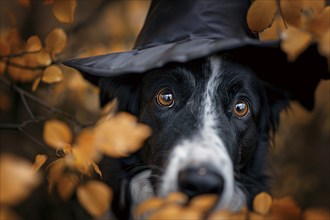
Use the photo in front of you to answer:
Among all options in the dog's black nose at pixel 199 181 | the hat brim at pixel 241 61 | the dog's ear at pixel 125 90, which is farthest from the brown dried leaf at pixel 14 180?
the dog's ear at pixel 125 90

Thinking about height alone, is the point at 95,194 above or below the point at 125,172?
above

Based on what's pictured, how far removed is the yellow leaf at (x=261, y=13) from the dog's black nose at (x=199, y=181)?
755 millimetres

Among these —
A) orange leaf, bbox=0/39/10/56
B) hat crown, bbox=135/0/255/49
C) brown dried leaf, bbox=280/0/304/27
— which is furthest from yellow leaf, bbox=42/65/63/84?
brown dried leaf, bbox=280/0/304/27

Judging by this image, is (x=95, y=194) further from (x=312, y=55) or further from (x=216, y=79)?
(x=312, y=55)

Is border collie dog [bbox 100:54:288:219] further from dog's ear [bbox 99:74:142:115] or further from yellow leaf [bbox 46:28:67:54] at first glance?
yellow leaf [bbox 46:28:67:54]

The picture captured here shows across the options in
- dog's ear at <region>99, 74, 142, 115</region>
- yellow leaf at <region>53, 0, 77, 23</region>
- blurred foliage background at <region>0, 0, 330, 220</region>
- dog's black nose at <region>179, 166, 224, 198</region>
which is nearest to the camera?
dog's black nose at <region>179, 166, 224, 198</region>

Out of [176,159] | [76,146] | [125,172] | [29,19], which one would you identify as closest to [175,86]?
[176,159]

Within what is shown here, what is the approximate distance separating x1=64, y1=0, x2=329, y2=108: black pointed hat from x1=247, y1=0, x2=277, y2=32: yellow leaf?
3.5 inches

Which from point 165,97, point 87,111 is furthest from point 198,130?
point 87,111

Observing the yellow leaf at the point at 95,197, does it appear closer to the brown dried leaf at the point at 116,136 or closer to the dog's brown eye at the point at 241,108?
the brown dried leaf at the point at 116,136

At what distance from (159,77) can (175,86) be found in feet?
0.46

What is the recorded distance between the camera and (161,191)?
2531 mm

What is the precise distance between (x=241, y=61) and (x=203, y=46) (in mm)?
821

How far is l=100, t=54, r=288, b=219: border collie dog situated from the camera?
2387 millimetres
